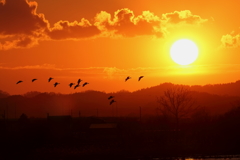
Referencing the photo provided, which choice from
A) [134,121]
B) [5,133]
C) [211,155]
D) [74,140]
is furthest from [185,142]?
[134,121]

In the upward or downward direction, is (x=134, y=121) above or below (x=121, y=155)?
above

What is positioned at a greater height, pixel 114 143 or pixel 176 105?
pixel 176 105

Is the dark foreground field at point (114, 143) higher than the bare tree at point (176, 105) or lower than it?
lower

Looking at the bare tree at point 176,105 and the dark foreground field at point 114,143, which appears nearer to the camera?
the dark foreground field at point 114,143

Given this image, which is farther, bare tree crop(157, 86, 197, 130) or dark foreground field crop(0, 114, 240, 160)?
bare tree crop(157, 86, 197, 130)

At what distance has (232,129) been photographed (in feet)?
203

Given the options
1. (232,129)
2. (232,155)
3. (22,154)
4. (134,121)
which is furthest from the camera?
(134,121)

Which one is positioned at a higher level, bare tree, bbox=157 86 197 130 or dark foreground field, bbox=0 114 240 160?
bare tree, bbox=157 86 197 130

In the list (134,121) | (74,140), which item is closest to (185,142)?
(74,140)

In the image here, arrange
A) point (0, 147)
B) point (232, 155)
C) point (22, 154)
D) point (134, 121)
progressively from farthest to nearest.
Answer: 1. point (134, 121)
2. point (0, 147)
3. point (22, 154)
4. point (232, 155)

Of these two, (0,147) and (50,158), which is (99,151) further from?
(0,147)

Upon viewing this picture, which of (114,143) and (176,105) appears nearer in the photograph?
(114,143)

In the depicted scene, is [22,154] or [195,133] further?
[195,133]

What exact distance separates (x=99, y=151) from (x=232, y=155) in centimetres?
1553
